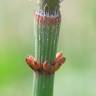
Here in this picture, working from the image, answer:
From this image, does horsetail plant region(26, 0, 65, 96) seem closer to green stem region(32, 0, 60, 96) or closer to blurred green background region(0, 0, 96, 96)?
green stem region(32, 0, 60, 96)

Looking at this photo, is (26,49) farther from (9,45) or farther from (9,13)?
(9,13)

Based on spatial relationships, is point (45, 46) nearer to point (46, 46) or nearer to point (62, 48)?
point (46, 46)

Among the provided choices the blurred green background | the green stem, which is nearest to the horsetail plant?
the green stem

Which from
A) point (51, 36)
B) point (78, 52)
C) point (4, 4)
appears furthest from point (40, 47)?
point (4, 4)

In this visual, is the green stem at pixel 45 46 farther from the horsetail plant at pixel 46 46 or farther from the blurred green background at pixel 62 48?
the blurred green background at pixel 62 48

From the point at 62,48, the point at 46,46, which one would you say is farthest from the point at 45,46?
the point at 62,48

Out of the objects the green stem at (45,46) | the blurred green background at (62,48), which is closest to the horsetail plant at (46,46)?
the green stem at (45,46)
